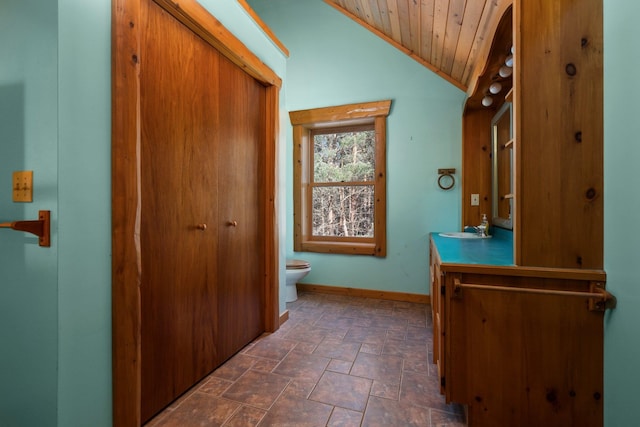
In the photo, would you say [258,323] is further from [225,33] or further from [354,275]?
[225,33]

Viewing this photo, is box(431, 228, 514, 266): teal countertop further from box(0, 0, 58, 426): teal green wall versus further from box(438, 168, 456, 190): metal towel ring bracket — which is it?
box(0, 0, 58, 426): teal green wall

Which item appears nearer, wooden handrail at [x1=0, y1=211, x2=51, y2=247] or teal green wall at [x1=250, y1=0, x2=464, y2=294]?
wooden handrail at [x1=0, y1=211, x2=51, y2=247]

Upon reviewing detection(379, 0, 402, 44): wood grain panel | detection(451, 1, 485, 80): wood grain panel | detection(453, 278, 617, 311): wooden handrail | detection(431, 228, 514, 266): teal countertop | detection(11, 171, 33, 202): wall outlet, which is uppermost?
detection(379, 0, 402, 44): wood grain panel

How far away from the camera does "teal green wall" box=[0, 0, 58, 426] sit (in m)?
1.00

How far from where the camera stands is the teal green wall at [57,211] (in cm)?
100

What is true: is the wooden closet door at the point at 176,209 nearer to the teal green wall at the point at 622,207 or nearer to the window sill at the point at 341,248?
the window sill at the point at 341,248

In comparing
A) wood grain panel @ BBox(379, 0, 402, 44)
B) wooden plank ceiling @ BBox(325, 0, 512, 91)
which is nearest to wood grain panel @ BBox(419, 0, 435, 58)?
wooden plank ceiling @ BBox(325, 0, 512, 91)

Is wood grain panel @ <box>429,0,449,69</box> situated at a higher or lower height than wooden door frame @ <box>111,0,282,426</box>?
higher

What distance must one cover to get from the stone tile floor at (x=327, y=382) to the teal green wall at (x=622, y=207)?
67 cm

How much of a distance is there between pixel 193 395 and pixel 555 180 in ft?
6.84

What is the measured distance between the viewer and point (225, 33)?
1.74m

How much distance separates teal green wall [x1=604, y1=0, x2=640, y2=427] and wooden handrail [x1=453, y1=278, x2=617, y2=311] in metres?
0.03

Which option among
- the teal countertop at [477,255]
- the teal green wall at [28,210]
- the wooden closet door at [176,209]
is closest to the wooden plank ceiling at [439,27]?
the teal countertop at [477,255]

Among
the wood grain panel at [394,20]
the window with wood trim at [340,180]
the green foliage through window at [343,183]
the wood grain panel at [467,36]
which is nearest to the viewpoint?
the wood grain panel at [467,36]
